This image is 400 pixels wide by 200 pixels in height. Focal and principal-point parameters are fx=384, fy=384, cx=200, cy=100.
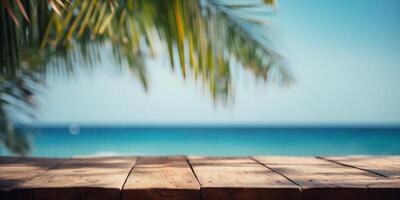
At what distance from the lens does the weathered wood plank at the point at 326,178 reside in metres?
0.96

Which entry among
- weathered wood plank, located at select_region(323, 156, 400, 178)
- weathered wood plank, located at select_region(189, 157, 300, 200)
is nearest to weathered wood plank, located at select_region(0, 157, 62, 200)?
weathered wood plank, located at select_region(189, 157, 300, 200)

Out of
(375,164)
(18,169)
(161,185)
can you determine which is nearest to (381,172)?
(375,164)

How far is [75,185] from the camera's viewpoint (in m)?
0.96

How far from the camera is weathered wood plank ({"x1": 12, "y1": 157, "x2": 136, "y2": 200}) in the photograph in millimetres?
940

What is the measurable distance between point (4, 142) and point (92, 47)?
3.04 feet

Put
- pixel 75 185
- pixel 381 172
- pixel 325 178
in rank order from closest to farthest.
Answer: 1. pixel 75 185
2. pixel 325 178
3. pixel 381 172

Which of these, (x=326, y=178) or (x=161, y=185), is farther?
(x=326, y=178)

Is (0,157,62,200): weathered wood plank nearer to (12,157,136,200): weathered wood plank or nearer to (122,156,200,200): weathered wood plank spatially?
(12,157,136,200): weathered wood plank

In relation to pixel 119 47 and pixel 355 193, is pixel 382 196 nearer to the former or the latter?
pixel 355 193

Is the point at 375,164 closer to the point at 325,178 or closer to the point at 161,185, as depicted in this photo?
the point at 325,178

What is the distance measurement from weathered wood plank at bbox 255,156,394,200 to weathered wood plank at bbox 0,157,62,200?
74cm

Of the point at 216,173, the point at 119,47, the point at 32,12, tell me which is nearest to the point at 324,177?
the point at 216,173

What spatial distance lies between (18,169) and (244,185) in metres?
0.78

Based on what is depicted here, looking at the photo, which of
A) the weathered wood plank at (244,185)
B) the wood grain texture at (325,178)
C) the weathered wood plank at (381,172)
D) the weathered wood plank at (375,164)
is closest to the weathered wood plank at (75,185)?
the weathered wood plank at (244,185)
